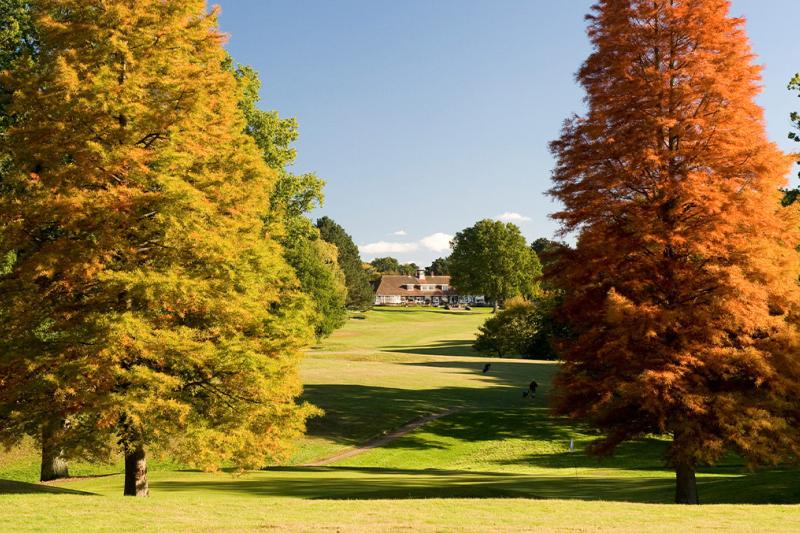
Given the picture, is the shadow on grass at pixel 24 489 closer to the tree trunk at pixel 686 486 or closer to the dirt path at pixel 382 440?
the dirt path at pixel 382 440

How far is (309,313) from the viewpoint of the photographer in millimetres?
19828

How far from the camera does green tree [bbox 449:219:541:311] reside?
136 meters

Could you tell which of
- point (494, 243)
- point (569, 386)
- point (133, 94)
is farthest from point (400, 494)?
point (494, 243)

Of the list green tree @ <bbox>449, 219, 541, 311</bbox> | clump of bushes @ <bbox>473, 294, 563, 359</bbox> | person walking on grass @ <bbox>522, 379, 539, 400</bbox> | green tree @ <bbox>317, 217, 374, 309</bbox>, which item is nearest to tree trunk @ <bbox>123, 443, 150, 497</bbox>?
person walking on grass @ <bbox>522, 379, 539, 400</bbox>

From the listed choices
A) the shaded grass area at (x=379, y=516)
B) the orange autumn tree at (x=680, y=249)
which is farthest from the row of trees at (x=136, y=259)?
the orange autumn tree at (x=680, y=249)

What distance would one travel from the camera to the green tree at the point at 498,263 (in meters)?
136

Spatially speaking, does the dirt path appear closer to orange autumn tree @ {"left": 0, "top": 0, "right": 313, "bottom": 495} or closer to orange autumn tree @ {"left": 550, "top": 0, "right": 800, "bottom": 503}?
orange autumn tree @ {"left": 0, "top": 0, "right": 313, "bottom": 495}

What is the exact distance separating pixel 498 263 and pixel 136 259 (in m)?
123

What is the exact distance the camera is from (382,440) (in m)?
35.8

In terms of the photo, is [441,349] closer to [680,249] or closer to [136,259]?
[680,249]

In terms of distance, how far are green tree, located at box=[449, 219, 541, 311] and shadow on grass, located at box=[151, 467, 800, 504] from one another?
4303 inches

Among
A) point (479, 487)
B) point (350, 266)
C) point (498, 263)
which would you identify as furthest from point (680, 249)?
point (498, 263)

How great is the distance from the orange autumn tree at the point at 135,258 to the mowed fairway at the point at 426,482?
73.9 inches

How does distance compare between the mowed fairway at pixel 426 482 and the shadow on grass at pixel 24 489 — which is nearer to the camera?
the mowed fairway at pixel 426 482
